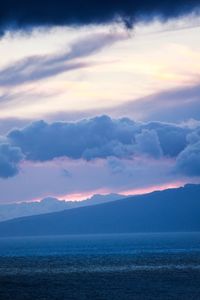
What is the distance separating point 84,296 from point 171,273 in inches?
994

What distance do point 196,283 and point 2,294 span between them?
70.9ft

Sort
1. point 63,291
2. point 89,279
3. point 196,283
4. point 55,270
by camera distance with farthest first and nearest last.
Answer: point 55,270 → point 89,279 → point 196,283 → point 63,291

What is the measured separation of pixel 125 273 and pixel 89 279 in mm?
8501

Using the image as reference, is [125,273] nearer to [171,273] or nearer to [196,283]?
[171,273]

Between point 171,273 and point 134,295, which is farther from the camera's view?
point 171,273

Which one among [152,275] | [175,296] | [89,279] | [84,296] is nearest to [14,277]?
[89,279]

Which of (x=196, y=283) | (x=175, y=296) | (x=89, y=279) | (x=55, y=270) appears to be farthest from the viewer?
(x=55, y=270)

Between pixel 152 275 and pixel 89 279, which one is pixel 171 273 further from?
pixel 89 279

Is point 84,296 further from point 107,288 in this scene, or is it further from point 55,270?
point 55,270

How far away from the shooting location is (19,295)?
68750mm

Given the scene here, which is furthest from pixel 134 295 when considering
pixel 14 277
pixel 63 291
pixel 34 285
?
pixel 14 277

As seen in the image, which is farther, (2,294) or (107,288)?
(107,288)

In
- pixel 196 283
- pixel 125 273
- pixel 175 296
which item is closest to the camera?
pixel 175 296

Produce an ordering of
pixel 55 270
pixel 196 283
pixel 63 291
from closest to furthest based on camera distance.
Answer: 1. pixel 63 291
2. pixel 196 283
3. pixel 55 270
